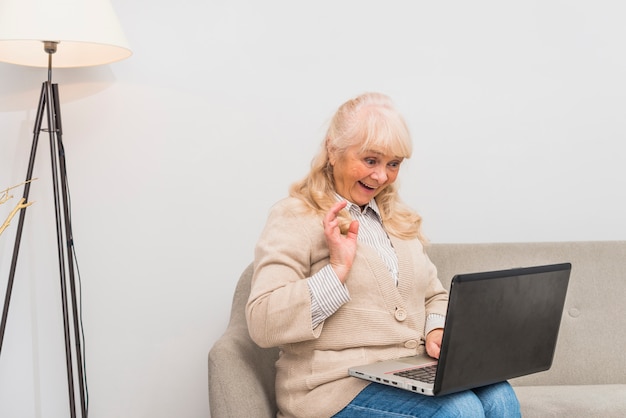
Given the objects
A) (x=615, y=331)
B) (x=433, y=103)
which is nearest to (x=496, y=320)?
(x=615, y=331)

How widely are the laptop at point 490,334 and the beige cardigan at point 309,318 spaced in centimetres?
7

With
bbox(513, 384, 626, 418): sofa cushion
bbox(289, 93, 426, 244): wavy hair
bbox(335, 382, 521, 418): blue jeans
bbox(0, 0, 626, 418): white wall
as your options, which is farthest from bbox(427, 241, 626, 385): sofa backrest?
bbox(335, 382, 521, 418): blue jeans

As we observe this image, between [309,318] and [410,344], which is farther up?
[309,318]

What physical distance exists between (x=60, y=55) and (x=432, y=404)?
149 cm

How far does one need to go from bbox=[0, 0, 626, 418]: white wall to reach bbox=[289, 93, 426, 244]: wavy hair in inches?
25.9

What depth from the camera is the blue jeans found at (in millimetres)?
1788

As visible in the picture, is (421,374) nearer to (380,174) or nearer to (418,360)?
(418,360)

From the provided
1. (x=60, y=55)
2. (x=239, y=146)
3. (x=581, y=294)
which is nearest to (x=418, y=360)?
(x=581, y=294)

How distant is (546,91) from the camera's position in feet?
9.70

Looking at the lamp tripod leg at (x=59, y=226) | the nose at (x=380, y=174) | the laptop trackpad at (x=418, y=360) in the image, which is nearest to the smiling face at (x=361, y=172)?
the nose at (x=380, y=174)

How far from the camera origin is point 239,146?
277 centimetres

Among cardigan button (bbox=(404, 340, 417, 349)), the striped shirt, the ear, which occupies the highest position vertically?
the ear

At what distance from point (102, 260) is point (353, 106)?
3.35ft

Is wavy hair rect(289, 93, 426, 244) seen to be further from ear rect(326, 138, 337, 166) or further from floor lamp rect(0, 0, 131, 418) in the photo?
floor lamp rect(0, 0, 131, 418)
